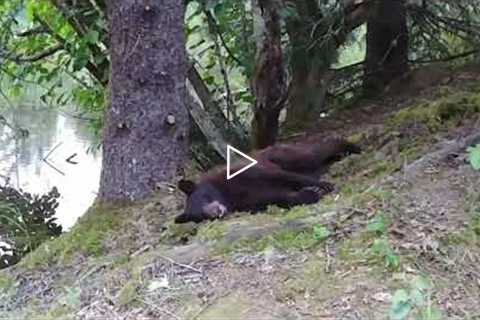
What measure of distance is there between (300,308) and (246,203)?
119 centimetres

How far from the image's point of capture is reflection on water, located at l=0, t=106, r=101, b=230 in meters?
7.98

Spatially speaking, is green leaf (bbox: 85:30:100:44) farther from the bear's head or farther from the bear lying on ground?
the bear's head

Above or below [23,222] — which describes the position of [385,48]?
above

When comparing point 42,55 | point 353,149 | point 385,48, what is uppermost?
point 42,55

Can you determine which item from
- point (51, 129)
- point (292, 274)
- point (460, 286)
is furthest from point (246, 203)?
point (51, 129)

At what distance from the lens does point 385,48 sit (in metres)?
6.45

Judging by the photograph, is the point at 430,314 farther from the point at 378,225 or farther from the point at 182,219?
the point at 182,219

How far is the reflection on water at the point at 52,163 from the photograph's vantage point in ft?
26.2

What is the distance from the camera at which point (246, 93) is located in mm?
5996

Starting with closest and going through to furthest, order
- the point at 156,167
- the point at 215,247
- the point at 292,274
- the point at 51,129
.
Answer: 1. the point at 292,274
2. the point at 215,247
3. the point at 156,167
4. the point at 51,129

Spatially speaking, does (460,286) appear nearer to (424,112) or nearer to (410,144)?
(410,144)

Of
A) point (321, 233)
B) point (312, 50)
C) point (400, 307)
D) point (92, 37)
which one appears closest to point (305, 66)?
point (312, 50)

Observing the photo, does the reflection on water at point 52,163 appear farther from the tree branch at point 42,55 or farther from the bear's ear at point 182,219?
the bear's ear at point 182,219

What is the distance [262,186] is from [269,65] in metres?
1.01
